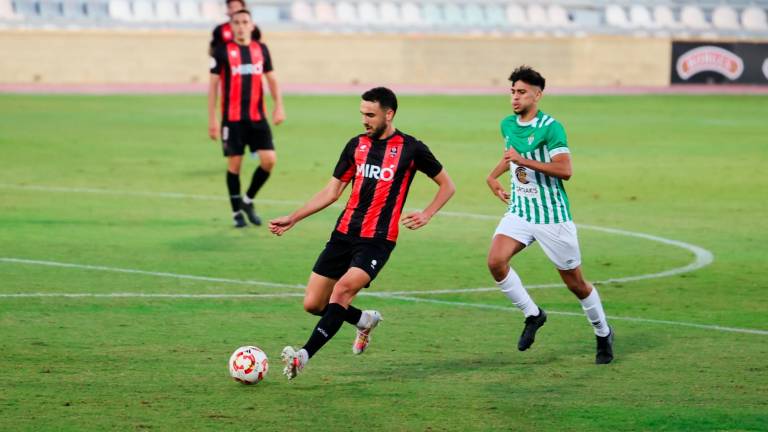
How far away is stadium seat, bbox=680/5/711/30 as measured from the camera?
48562mm

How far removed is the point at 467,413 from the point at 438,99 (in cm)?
3060

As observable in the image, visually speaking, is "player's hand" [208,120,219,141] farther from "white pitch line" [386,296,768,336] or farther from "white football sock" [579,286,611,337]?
"white football sock" [579,286,611,337]

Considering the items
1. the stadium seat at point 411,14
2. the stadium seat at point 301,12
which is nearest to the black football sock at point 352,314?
the stadium seat at point 301,12

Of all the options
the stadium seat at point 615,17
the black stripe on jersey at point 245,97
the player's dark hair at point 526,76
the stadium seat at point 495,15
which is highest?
the player's dark hair at point 526,76

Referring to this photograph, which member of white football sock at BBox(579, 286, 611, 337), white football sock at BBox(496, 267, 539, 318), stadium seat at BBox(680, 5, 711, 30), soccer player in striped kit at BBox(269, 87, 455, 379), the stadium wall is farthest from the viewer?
stadium seat at BBox(680, 5, 711, 30)

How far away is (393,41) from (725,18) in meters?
13.0

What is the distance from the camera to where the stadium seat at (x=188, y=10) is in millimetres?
45062

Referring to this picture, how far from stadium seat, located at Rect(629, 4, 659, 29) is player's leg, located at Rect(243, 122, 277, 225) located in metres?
35.1

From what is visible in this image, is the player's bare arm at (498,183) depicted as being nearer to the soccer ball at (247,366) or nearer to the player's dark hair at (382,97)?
the player's dark hair at (382,97)

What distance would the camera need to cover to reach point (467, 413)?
7.01 m

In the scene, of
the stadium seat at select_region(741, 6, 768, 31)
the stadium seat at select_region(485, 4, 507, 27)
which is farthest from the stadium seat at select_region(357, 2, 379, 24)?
the stadium seat at select_region(741, 6, 768, 31)

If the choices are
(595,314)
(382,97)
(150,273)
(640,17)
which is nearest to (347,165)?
(382,97)

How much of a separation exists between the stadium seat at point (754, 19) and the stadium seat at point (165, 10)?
19.6 metres

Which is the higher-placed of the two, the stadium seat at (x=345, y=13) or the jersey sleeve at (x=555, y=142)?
the jersey sleeve at (x=555, y=142)
